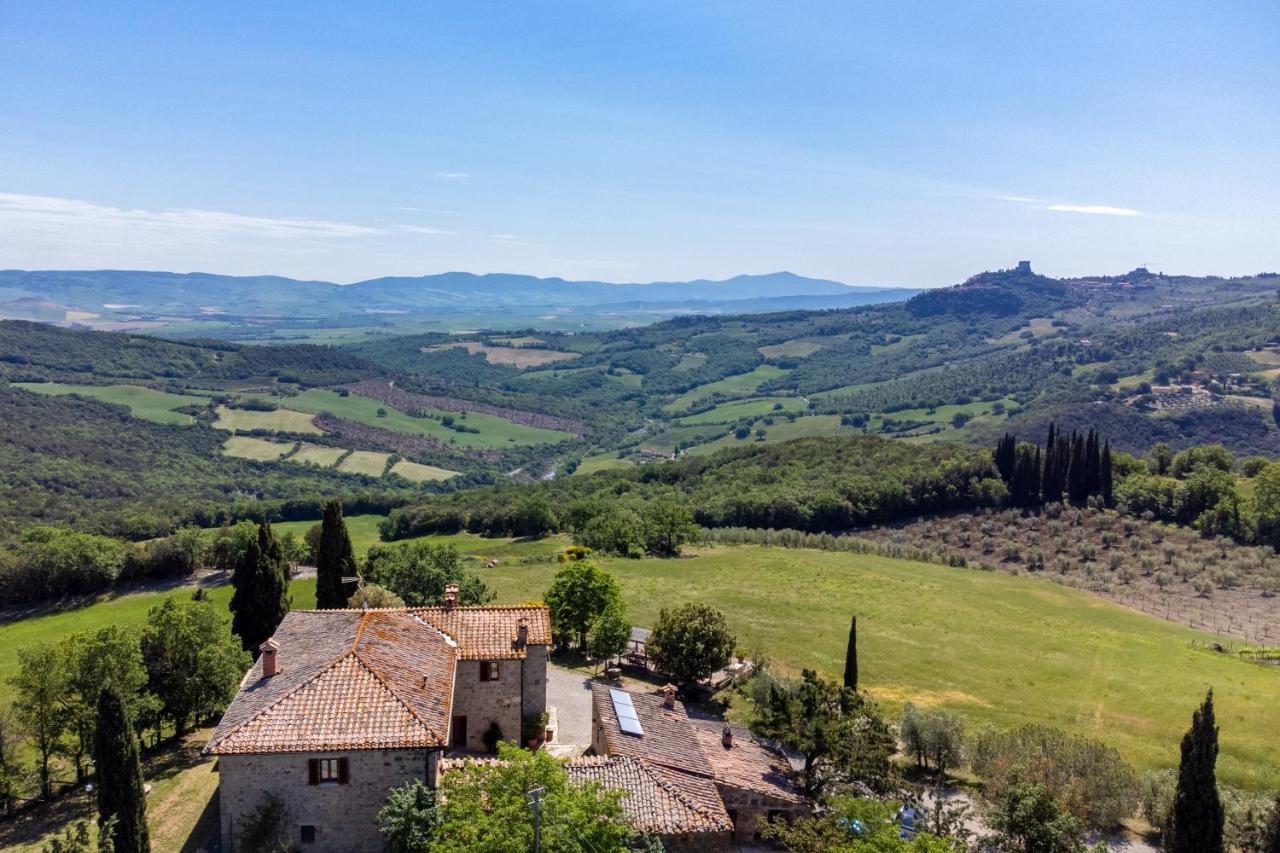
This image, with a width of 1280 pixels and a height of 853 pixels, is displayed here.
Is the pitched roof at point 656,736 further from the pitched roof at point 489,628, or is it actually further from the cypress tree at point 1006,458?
the cypress tree at point 1006,458

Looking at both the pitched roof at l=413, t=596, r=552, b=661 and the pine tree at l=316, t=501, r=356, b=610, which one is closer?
the pitched roof at l=413, t=596, r=552, b=661

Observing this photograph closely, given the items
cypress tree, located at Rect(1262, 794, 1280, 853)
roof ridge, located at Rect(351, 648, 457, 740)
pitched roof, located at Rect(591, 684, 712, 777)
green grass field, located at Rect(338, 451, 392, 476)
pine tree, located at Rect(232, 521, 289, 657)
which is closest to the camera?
roof ridge, located at Rect(351, 648, 457, 740)

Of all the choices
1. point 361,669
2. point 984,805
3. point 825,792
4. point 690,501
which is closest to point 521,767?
point 361,669

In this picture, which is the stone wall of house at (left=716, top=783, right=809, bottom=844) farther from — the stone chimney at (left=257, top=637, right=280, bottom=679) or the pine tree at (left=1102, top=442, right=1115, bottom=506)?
the pine tree at (left=1102, top=442, right=1115, bottom=506)

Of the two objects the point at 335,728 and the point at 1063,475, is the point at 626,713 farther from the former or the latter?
the point at 1063,475

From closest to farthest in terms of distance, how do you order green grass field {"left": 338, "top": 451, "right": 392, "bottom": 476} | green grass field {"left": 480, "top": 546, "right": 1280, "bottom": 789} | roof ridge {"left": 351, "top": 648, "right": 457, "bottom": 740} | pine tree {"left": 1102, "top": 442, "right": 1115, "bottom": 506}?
roof ridge {"left": 351, "top": 648, "right": 457, "bottom": 740}
green grass field {"left": 480, "top": 546, "right": 1280, "bottom": 789}
pine tree {"left": 1102, "top": 442, "right": 1115, "bottom": 506}
green grass field {"left": 338, "top": 451, "right": 392, "bottom": 476}

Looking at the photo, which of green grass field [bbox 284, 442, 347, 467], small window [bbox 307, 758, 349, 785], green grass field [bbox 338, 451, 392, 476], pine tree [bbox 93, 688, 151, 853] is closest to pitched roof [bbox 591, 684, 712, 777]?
small window [bbox 307, 758, 349, 785]
